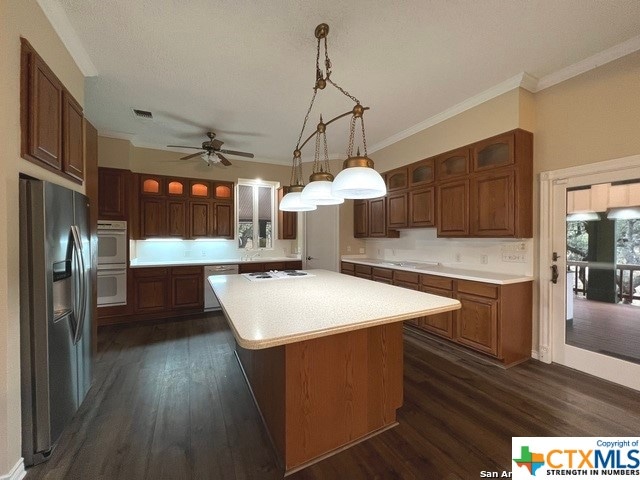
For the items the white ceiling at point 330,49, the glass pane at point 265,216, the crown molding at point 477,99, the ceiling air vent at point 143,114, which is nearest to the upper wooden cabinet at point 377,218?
the crown molding at point 477,99

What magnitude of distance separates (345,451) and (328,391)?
16.2 inches

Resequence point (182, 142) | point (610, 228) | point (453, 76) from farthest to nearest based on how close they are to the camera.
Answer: point (182, 142) → point (453, 76) → point (610, 228)

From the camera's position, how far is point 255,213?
554 centimetres

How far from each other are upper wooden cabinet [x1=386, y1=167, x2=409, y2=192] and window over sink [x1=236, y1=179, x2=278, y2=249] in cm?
240

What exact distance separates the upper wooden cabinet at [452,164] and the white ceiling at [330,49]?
572 mm

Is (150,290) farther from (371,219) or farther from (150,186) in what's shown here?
(371,219)

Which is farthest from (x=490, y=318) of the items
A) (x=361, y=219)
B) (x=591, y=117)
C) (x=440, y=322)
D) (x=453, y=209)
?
(x=361, y=219)

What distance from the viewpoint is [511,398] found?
215 centimetres

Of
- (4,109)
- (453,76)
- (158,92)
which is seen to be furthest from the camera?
(158,92)

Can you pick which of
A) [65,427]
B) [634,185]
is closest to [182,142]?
[65,427]

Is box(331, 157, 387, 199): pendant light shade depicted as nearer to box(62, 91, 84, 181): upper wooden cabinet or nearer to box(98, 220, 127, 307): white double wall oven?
box(62, 91, 84, 181): upper wooden cabinet

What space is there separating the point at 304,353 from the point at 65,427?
5.97 ft

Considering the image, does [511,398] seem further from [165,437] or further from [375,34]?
[375,34]

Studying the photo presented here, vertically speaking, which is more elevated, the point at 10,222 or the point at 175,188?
the point at 175,188
